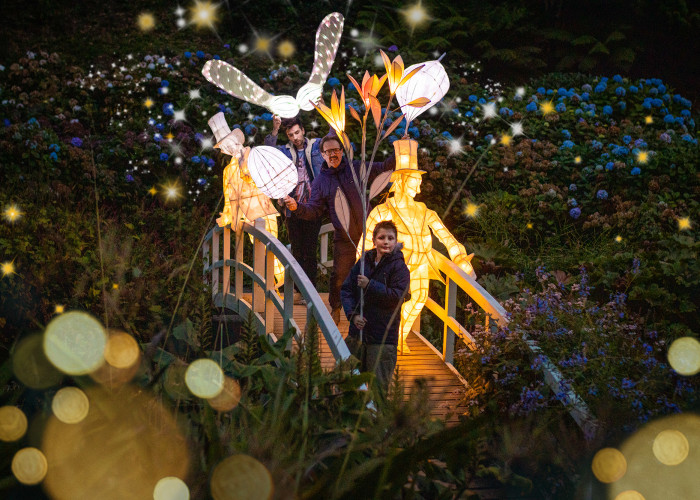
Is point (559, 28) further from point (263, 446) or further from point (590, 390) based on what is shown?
point (263, 446)

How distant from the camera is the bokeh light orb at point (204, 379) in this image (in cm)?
128

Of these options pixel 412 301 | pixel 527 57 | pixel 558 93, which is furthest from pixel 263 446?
pixel 527 57

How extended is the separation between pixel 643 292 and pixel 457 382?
5.73 feet

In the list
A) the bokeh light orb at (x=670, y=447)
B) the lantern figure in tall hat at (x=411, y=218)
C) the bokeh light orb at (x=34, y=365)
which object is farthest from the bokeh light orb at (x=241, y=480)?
the lantern figure in tall hat at (x=411, y=218)

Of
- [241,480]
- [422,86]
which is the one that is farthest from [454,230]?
[241,480]

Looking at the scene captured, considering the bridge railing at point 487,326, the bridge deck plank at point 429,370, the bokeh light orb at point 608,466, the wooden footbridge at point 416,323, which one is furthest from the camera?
the bridge deck plank at point 429,370

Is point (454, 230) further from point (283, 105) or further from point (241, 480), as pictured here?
point (241, 480)

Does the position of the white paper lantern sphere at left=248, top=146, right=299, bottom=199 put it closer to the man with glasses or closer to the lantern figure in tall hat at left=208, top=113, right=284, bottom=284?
the lantern figure in tall hat at left=208, top=113, right=284, bottom=284

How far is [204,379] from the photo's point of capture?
1.32 metres

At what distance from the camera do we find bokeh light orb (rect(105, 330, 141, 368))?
120 centimetres

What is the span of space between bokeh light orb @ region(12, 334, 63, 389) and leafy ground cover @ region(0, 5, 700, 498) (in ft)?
0.20

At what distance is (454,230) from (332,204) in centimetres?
303

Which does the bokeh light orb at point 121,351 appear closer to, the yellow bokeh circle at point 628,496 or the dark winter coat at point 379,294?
the yellow bokeh circle at point 628,496

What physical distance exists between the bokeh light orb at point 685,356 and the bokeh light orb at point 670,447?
156 centimetres
